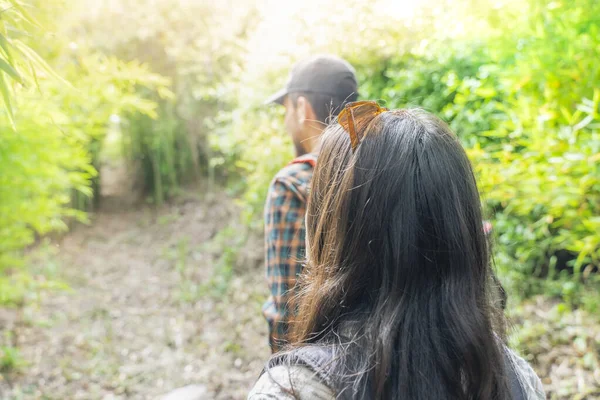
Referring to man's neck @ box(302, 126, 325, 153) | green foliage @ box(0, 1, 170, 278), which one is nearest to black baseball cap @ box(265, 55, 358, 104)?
man's neck @ box(302, 126, 325, 153)

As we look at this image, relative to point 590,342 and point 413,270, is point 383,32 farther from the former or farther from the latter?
point 413,270

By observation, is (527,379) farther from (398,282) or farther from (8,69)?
(8,69)

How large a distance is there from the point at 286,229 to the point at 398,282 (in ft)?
3.06

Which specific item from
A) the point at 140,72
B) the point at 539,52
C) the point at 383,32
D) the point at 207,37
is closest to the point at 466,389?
the point at 539,52

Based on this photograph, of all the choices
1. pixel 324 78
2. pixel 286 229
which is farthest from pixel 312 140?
pixel 286 229

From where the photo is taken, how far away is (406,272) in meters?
0.85

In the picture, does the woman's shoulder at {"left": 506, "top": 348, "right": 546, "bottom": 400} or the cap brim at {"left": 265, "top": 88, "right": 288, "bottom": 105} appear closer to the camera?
the woman's shoulder at {"left": 506, "top": 348, "right": 546, "bottom": 400}

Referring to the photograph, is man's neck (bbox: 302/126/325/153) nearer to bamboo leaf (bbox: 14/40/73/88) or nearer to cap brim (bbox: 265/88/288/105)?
cap brim (bbox: 265/88/288/105)

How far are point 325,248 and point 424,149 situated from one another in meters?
0.27

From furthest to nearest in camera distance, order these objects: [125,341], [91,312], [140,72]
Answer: [91,312]
[125,341]
[140,72]

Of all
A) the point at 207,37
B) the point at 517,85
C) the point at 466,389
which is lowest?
the point at 466,389

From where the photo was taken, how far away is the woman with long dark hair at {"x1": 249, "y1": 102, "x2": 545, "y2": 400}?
81 centimetres

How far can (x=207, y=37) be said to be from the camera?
922cm

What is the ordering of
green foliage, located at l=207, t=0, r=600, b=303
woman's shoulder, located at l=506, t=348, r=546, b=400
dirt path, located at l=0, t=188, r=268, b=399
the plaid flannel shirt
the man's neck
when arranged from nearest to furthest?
woman's shoulder, located at l=506, t=348, r=546, b=400 → the plaid flannel shirt → the man's neck → green foliage, located at l=207, t=0, r=600, b=303 → dirt path, located at l=0, t=188, r=268, b=399
